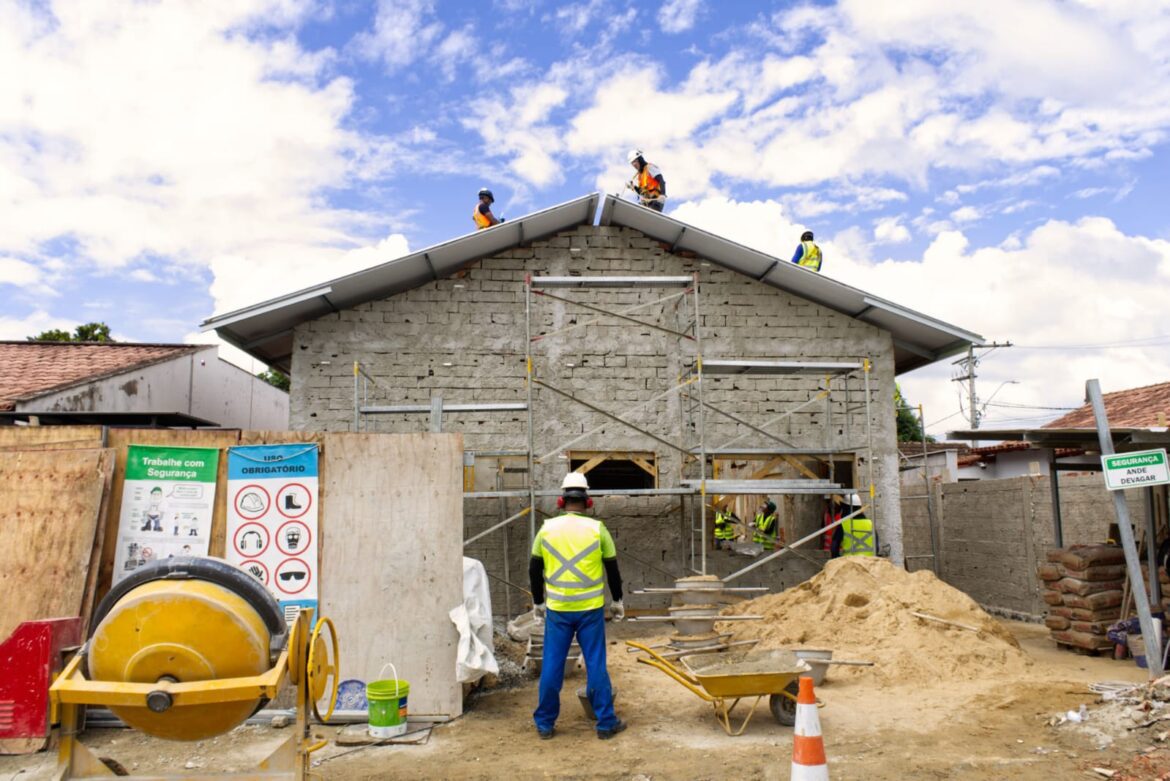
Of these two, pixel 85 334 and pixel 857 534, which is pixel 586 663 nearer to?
pixel 857 534

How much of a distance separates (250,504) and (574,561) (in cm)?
264

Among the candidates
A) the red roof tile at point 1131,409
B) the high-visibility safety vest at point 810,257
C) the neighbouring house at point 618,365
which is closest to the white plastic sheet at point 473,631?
the neighbouring house at point 618,365

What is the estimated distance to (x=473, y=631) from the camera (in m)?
7.03

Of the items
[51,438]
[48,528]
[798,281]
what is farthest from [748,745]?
[798,281]

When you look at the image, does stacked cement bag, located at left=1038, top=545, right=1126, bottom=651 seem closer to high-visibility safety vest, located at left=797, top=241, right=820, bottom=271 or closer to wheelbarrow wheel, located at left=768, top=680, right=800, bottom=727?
wheelbarrow wheel, located at left=768, top=680, right=800, bottom=727

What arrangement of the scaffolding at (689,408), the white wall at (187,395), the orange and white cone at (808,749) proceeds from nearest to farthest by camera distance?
the orange and white cone at (808,749)
the scaffolding at (689,408)
the white wall at (187,395)

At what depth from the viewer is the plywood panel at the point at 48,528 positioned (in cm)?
652

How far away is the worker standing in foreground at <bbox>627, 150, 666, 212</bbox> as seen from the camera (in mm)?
12487

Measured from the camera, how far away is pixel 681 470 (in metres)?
11.7

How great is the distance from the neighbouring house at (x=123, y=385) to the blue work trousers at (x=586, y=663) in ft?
19.2

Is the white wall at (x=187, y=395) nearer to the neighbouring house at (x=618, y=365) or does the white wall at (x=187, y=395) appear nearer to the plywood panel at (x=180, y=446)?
the neighbouring house at (x=618, y=365)

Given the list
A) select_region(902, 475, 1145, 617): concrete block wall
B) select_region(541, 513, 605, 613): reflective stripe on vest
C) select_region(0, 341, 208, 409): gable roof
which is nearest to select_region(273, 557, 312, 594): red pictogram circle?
select_region(541, 513, 605, 613): reflective stripe on vest

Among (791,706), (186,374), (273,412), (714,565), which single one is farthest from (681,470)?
(273,412)

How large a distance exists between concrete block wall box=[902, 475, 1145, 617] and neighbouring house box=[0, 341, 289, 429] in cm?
1122
